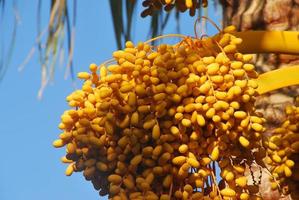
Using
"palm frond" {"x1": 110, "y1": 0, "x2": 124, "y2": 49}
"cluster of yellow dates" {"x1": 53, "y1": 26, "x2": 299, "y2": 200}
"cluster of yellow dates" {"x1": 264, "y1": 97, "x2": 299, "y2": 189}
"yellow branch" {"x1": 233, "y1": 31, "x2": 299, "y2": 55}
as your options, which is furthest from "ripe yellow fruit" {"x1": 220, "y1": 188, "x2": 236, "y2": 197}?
"palm frond" {"x1": 110, "y1": 0, "x2": 124, "y2": 49}

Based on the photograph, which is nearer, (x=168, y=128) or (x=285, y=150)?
(x=168, y=128)

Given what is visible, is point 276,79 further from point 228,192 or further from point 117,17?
point 117,17

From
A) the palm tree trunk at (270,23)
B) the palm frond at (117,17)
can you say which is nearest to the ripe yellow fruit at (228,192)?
the palm tree trunk at (270,23)

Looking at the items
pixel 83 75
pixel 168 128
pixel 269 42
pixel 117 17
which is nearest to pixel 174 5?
pixel 269 42

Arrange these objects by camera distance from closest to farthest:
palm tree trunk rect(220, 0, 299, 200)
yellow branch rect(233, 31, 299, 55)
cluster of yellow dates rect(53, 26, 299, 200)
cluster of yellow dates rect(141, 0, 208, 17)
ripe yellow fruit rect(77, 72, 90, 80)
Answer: cluster of yellow dates rect(53, 26, 299, 200) → ripe yellow fruit rect(77, 72, 90, 80) → yellow branch rect(233, 31, 299, 55) → cluster of yellow dates rect(141, 0, 208, 17) → palm tree trunk rect(220, 0, 299, 200)

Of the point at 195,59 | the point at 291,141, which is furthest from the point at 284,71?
the point at 195,59

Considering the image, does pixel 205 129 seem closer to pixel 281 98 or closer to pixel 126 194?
pixel 126 194

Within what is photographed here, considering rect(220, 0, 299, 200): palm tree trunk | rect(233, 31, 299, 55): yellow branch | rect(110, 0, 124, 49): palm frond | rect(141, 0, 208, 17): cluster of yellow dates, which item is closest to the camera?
rect(233, 31, 299, 55): yellow branch

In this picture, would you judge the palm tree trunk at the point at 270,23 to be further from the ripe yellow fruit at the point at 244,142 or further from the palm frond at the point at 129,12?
the ripe yellow fruit at the point at 244,142

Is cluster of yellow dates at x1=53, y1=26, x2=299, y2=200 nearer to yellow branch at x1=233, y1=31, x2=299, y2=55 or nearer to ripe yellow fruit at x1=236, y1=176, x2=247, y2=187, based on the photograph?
ripe yellow fruit at x1=236, y1=176, x2=247, y2=187
